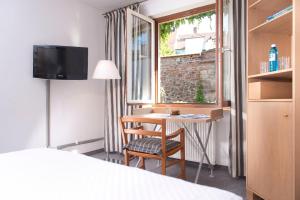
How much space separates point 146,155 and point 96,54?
2132 millimetres

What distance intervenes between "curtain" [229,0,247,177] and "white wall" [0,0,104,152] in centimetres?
213

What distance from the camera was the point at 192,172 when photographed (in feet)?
9.08

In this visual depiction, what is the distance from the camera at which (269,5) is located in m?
1.97

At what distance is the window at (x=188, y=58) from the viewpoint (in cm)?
305

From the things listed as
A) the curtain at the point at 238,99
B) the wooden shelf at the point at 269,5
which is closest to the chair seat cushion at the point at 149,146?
the curtain at the point at 238,99

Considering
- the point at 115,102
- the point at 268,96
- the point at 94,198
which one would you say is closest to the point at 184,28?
the point at 115,102

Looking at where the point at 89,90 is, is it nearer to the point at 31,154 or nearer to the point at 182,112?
the point at 182,112

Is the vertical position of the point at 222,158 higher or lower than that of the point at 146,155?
lower

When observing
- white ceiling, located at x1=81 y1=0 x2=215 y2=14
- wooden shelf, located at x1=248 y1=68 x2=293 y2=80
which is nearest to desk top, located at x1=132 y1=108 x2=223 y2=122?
wooden shelf, located at x1=248 y1=68 x2=293 y2=80

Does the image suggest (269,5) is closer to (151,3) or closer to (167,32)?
(167,32)

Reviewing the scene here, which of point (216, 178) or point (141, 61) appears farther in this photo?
point (141, 61)

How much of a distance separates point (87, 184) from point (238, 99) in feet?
6.59

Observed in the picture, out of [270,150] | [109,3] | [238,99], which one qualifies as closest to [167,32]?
[109,3]

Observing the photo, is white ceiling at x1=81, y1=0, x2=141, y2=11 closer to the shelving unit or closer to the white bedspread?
the shelving unit
